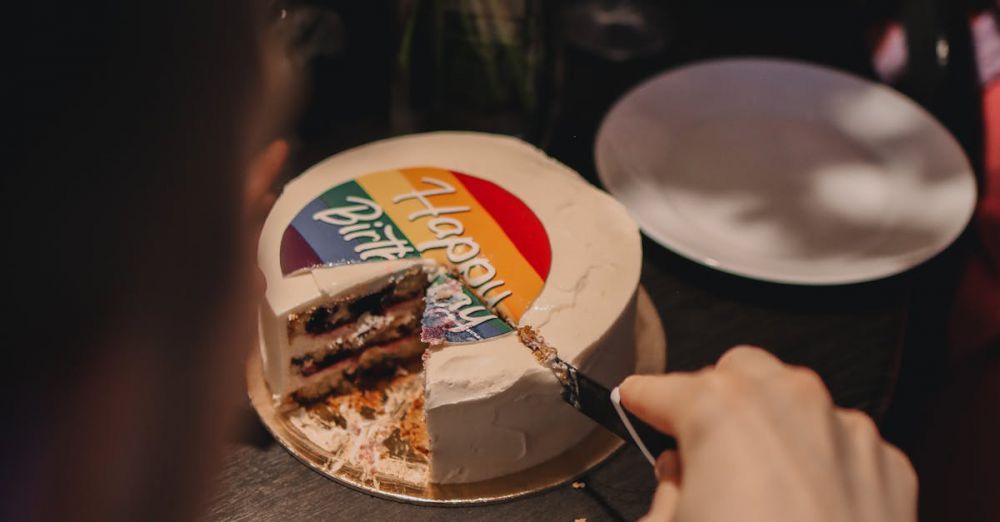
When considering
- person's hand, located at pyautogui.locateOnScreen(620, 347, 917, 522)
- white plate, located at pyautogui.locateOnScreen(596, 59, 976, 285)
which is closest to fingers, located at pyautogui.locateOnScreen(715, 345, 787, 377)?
person's hand, located at pyautogui.locateOnScreen(620, 347, 917, 522)

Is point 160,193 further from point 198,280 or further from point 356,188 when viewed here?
point 356,188

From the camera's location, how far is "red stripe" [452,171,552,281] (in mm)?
1643

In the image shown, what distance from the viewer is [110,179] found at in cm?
55

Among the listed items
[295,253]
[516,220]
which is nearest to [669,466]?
[516,220]

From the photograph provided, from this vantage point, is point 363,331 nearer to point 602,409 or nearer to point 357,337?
point 357,337

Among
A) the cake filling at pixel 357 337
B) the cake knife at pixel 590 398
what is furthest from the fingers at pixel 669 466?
the cake filling at pixel 357 337

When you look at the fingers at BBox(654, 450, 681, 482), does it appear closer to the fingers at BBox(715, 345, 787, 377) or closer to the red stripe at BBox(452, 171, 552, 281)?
the fingers at BBox(715, 345, 787, 377)

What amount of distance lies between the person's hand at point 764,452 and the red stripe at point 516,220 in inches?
20.0

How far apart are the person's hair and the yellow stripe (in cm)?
98

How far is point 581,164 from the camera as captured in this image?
2084 millimetres

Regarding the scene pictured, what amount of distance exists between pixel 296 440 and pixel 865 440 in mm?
951

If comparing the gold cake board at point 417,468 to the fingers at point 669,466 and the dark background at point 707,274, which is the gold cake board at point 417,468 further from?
the fingers at point 669,466

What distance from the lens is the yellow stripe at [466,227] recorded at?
1583 millimetres

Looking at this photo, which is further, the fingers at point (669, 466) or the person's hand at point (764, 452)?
the fingers at point (669, 466)
